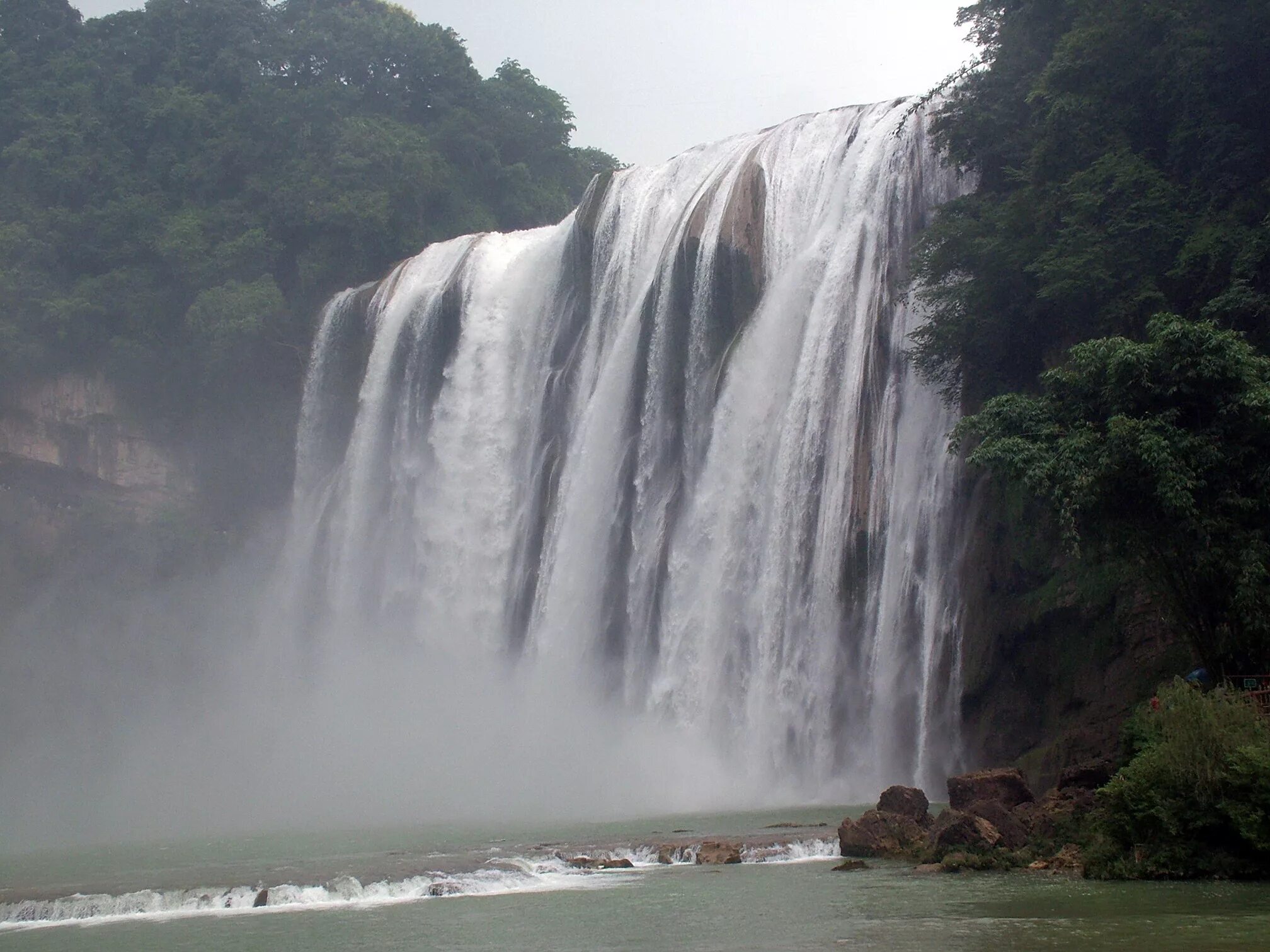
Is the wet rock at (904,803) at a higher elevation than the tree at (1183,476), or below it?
below

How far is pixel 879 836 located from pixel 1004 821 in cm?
157

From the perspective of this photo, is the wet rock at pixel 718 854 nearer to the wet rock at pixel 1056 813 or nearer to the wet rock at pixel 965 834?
the wet rock at pixel 965 834

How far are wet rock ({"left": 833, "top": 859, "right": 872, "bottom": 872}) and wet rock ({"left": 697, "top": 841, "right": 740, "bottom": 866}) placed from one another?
1.58 m

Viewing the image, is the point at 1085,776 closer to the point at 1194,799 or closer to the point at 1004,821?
the point at 1004,821

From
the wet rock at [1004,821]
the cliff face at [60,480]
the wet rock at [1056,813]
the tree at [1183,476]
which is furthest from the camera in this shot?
the cliff face at [60,480]

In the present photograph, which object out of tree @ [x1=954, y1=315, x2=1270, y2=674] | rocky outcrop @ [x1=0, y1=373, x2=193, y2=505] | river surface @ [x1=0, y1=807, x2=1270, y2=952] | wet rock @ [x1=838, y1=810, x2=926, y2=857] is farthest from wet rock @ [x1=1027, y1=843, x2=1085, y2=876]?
rocky outcrop @ [x1=0, y1=373, x2=193, y2=505]

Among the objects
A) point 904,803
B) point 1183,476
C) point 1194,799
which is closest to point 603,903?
point 904,803

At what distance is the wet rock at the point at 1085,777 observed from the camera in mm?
16875

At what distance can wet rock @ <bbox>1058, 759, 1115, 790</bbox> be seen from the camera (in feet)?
55.4

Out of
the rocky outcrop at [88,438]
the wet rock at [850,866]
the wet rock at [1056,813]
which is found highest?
the rocky outcrop at [88,438]

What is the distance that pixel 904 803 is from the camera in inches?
697

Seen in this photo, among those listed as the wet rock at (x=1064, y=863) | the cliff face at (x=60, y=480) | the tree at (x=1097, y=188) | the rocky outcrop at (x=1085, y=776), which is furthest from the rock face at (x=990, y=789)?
the cliff face at (x=60, y=480)

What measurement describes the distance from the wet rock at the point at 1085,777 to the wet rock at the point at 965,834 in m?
1.52

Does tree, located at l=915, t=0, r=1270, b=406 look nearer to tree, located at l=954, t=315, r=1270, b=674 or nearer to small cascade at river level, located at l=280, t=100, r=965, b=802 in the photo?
tree, located at l=954, t=315, r=1270, b=674
